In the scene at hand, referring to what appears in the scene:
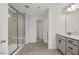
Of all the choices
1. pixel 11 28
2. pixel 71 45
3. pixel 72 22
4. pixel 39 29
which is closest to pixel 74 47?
pixel 71 45

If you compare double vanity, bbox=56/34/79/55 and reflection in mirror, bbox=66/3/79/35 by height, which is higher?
reflection in mirror, bbox=66/3/79/35

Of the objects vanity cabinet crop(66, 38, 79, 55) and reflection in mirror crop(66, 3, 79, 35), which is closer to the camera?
vanity cabinet crop(66, 38, 79, 55)

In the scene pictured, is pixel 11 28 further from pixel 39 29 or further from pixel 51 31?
pixel 51 31

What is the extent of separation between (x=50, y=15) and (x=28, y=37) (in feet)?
4.59

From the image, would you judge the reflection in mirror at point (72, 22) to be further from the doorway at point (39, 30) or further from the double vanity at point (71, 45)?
the doorway at point (39, 30)

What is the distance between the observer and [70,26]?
3355 millimetres

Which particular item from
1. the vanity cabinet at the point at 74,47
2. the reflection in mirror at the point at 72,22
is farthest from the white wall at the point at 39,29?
the vanity cabinet at the point at 74,47

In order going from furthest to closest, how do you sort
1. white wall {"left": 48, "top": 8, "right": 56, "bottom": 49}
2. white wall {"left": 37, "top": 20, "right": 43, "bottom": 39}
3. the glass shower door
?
white wall {"left": 48, "top": 8, "right": 56, "bottom": 49} → white wall {"left": 37, "top": 20, "right": 43, "bottom": 39} → the glass shower door

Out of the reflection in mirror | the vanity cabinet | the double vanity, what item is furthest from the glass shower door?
the reflection in mirror

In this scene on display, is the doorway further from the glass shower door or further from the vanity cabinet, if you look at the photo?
the vanity cabinet

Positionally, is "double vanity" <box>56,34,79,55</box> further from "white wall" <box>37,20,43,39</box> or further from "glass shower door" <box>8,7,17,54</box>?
"glass shower door" <box>8,7,17,54</box>

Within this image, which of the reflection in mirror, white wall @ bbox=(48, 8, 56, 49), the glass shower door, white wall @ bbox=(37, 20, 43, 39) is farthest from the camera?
white wall @ bbox=(48, 8, 56, 49)
